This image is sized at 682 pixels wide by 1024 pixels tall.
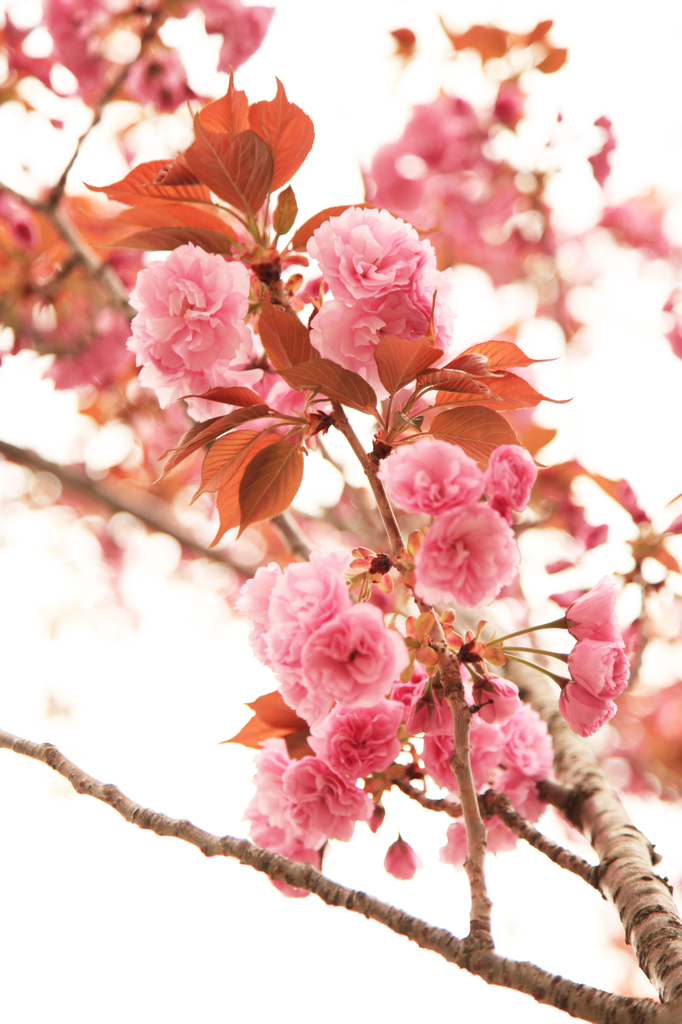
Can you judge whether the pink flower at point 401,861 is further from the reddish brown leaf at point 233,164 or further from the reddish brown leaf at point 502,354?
the reddish brown leaf at point 233,164

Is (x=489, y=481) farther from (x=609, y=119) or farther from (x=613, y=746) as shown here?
(x=613, y=746)

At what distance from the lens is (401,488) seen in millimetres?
502

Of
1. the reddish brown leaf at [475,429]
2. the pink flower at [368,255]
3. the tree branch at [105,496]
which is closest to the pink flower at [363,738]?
the reddish brown leaf at [475,429]

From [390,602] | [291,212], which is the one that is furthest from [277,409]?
[390,602]

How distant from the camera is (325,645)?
1.73ft

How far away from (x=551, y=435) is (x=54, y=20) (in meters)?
1.58

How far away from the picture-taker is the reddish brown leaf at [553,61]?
2033 mm

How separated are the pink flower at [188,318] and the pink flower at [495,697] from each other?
38 centimetres

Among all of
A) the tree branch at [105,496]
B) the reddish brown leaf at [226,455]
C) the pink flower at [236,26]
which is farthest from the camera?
the tree branch at [105,496]

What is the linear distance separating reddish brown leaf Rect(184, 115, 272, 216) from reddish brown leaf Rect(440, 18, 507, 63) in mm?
1874

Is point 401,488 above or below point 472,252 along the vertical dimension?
below

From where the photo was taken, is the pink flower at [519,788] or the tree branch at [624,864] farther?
the pink flower at [519,788]

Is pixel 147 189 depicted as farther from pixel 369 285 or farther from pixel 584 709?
pixel 584 709

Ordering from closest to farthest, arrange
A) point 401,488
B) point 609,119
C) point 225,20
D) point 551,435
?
point 401,488 → point 551,435 → point 225,20 → point 609,119
